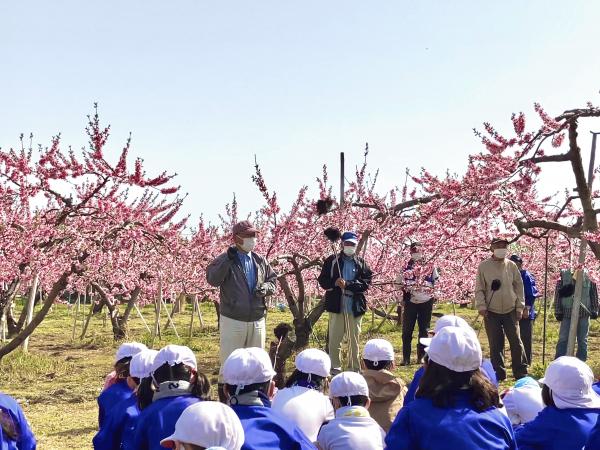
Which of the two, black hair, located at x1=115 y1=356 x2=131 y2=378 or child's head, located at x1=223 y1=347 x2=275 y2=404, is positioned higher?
child's head, located at x1=223 y1=347 x2=275 y2=404

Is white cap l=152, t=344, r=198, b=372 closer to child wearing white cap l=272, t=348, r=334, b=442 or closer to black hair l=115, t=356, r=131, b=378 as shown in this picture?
child wearing white cap l=272, t=348, r=334, b=442

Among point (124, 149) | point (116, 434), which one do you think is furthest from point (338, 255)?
point (116, 434)

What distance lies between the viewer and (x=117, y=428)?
12.7 feet

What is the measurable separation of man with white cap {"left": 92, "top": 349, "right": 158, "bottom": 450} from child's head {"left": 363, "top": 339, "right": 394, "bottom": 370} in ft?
4.97

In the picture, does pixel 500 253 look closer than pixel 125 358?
No

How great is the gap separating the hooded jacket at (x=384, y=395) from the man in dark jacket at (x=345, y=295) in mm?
3210

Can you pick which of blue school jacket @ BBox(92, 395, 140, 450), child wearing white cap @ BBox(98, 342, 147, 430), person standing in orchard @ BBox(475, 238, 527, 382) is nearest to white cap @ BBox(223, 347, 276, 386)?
blue school jacket @ BBox(92, 395, 140, 450)

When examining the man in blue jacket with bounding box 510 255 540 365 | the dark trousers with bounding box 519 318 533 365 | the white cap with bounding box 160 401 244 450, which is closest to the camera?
the white cap with bounding box 160 401 244 450

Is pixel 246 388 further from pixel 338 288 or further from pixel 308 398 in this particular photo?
pixel 338 288

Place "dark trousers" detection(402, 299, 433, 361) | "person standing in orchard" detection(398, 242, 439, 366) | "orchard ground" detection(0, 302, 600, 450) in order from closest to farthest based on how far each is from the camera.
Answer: "orchard ground" detection(0, 302, 600, 450), "person standing in orchard" detection(398, 242, 439, 366), "dark trousers" detection(402, 299, 433, 361)

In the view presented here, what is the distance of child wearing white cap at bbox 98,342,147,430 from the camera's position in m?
4.22

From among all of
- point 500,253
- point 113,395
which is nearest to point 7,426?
point 113,395

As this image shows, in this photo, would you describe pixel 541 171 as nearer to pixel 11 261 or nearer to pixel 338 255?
pixel 338 255

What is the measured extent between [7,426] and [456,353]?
2269 millimetres
